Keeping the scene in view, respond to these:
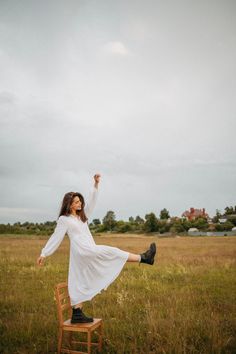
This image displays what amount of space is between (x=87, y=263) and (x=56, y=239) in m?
0.64

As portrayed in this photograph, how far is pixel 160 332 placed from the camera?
615cm

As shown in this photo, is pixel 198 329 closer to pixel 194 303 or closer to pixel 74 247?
pixel 194 303

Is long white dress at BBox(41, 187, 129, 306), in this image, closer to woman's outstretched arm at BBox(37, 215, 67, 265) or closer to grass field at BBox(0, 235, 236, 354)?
woman's outstretched arm at BBox(37, 215, 67, 265)

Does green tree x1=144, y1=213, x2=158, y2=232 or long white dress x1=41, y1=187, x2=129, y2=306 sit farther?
green tree x1=144, y1=213, x2=158, y2=232

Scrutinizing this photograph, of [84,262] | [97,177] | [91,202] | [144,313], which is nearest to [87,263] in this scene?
[84,262]

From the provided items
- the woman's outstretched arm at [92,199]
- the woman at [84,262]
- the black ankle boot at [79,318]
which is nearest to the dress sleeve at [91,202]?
the woman's outstretched arm at [92,199]

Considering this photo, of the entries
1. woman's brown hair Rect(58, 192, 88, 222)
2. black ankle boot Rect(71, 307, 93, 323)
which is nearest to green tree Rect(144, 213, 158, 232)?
woman's brown hair Rect(58, 192, 88, 222)

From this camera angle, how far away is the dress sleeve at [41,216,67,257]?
548 cm

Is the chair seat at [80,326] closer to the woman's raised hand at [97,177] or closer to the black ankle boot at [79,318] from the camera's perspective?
the black ankle boot at [79,318]

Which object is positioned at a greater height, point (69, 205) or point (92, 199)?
point (92, 199)

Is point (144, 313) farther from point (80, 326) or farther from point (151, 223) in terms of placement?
point (151, 223)

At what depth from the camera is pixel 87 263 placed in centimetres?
565

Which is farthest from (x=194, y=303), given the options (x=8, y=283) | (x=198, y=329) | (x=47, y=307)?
(x=8, y=283)

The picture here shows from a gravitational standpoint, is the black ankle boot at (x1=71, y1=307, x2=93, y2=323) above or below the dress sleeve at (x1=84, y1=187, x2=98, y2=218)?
below
